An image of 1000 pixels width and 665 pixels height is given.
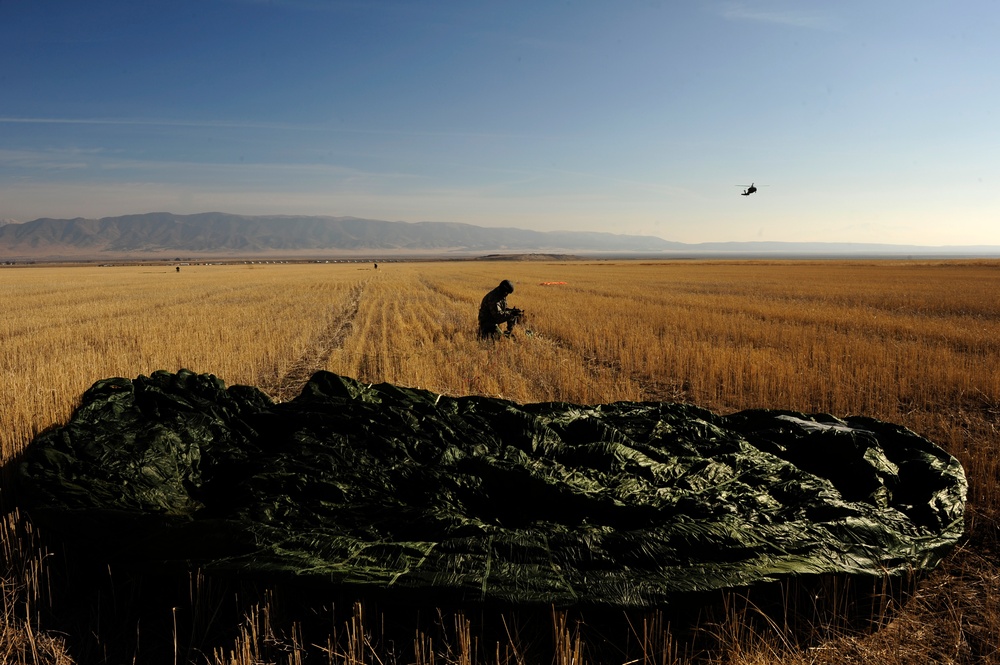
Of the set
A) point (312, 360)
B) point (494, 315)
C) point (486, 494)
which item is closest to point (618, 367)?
point (494, 315)

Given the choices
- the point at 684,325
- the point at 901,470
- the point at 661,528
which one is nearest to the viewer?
the point at 661,528

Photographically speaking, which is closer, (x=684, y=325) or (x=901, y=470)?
(x=901, y=470)

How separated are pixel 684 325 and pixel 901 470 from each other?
9.96 m

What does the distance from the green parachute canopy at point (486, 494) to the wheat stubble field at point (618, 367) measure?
0.26 metres

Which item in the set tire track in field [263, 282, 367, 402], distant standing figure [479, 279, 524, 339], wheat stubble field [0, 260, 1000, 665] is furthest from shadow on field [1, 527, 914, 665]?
distant standing figure [479, 279, 524, 339]

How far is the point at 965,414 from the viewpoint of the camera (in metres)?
6.23

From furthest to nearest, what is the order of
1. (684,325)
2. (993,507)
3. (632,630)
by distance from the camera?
(684,325), (993,507), (632,630)

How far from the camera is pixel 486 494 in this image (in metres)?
3.08

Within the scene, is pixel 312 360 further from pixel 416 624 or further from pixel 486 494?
pixel 416 624

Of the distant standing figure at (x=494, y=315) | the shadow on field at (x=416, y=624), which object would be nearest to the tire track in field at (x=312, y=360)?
the distant standing figure at (x=494, y=315)

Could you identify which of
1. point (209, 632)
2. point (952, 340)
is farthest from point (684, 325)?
point (209, 632)

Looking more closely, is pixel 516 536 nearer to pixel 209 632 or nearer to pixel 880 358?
pixel 209 632

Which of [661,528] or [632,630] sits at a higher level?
[661,528]

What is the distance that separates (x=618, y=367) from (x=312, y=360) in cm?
532
